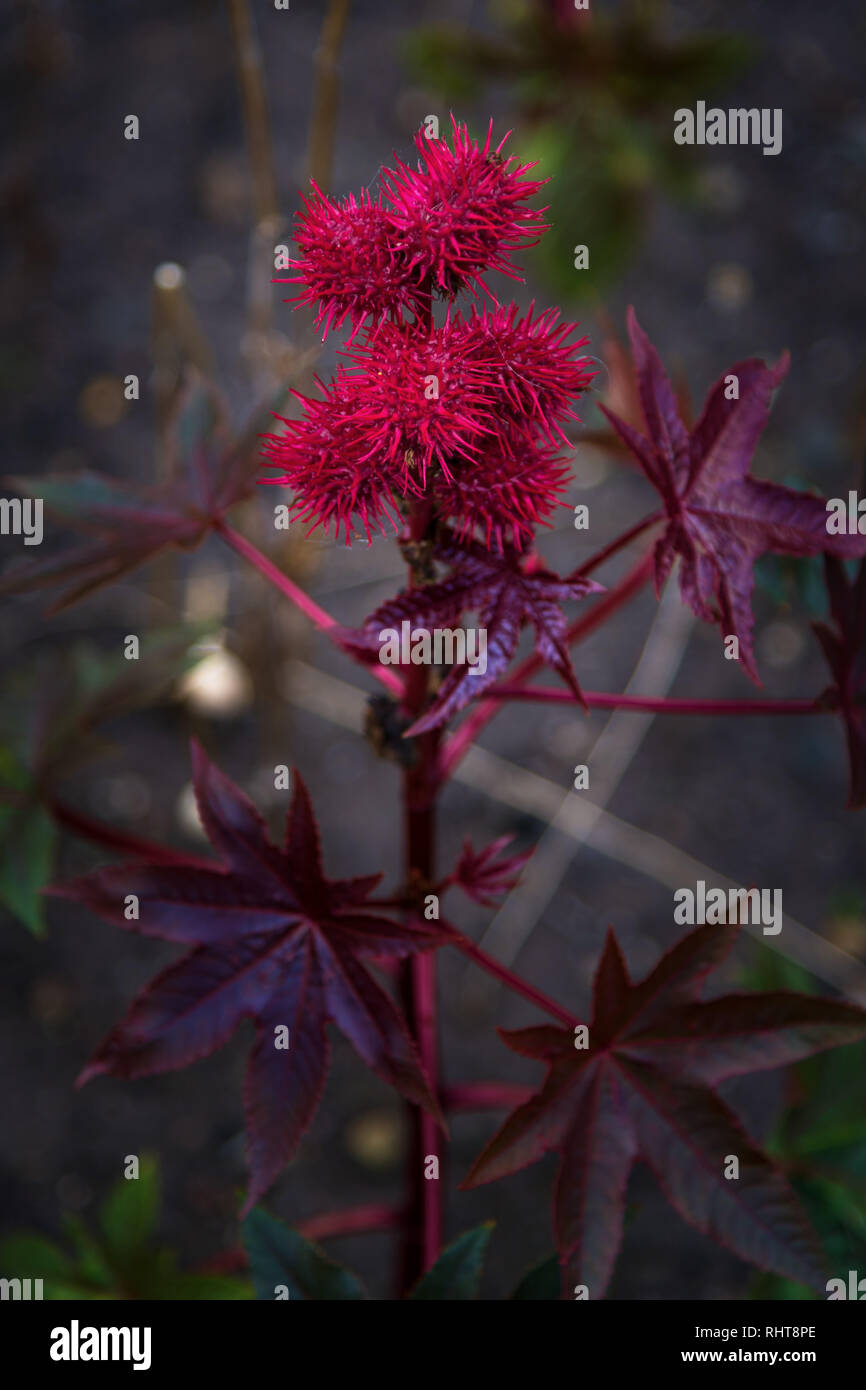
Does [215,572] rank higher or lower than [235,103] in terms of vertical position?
Result: lower

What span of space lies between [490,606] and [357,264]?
0.21m

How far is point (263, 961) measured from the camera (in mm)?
780

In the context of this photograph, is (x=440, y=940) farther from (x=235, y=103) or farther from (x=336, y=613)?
(x=235, y=103)

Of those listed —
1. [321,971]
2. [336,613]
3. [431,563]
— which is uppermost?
[336,613]

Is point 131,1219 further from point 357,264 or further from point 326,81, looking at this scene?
point 326,81

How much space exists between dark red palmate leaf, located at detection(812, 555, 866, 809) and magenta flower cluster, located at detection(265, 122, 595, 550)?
1.02 ft

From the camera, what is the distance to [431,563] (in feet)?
2.30

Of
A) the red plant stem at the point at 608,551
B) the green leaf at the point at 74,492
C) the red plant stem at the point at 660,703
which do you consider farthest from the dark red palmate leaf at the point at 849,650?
the green leaf at the point at 74,492

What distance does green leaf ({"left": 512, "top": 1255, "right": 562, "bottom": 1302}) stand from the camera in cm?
83

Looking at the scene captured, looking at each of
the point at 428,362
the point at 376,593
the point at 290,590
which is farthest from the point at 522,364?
the point at 376,593

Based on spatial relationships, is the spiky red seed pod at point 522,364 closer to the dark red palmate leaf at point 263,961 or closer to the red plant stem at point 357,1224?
the dark red palmate leaf at point 263,961

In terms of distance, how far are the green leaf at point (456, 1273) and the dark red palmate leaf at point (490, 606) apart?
1.36 feet
